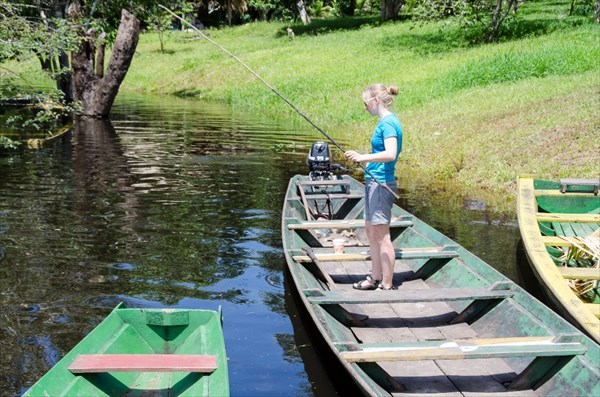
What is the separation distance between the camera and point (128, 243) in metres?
10.9

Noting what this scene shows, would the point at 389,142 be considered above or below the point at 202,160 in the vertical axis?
above

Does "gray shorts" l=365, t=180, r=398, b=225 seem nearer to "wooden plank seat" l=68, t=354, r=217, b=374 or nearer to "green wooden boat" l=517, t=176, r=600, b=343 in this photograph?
"green wooden boat" l=517, t=176, r=600, b=343

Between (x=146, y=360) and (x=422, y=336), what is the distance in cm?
266

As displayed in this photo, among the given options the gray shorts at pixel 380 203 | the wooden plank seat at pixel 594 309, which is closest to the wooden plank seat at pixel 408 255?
the gray shorts at pixel 380 203

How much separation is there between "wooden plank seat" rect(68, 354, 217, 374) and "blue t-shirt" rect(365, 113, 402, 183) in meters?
2.65

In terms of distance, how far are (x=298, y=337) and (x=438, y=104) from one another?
14.9m

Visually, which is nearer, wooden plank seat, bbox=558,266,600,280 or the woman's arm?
the woman's arm

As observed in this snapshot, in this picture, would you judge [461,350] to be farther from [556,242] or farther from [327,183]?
[327,183]

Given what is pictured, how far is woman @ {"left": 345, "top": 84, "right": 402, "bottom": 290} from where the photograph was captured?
722 cm

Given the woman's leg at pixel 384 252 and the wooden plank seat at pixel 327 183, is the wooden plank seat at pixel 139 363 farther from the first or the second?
the wooden plank seat at pixel 327 183

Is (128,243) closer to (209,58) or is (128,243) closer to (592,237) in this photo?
(592,237)

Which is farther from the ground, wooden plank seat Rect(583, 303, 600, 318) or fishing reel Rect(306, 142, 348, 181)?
fishing reel Rect(306, 142, 348, 181)

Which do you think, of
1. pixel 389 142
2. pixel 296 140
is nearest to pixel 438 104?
pixel 296 140

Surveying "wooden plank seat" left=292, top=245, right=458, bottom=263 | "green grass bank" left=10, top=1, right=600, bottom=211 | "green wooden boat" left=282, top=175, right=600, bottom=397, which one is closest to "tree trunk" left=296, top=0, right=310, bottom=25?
"green grass bank" left=10, top=1, right=600, bottom=211
